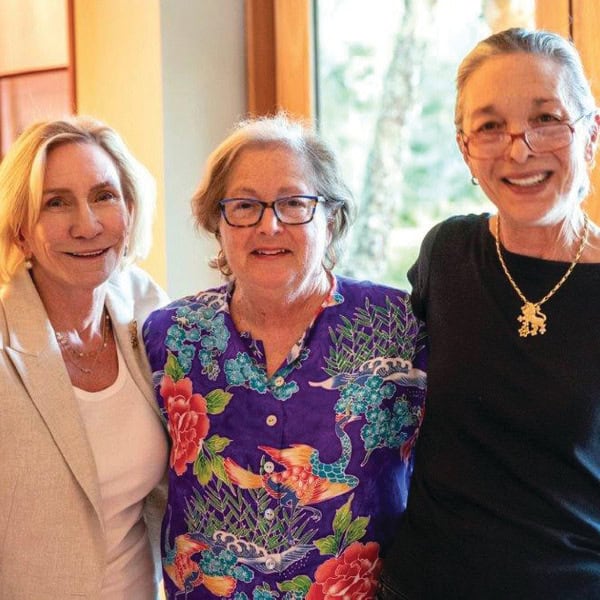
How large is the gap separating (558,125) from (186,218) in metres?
1.45

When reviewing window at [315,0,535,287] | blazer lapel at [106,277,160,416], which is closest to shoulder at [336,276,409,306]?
blazer lapel at [106,277,160,416]

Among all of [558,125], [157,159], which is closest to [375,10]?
[157,159]

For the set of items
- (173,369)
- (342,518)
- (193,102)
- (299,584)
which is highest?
(193,102)

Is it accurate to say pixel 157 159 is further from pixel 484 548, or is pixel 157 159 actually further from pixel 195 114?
pixel 484 548

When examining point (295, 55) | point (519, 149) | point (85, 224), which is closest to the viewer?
point (519, 149)

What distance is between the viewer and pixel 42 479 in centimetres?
175

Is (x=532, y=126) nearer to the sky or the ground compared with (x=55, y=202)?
nearer to the sky

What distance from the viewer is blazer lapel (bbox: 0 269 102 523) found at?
5.83ft

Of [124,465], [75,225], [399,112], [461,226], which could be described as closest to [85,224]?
[75,225]

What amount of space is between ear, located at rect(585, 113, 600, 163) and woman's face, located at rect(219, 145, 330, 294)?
529 millimetres

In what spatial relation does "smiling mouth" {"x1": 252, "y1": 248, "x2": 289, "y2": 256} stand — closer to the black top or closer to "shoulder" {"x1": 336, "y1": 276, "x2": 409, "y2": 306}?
"shoulder" {"x1": 336, "y1": 276, "x2": 409, "y2": 306}

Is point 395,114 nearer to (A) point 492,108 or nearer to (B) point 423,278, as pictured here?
(B) point 423,278

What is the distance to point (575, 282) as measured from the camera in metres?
1.56

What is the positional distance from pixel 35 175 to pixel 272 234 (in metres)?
0.49
